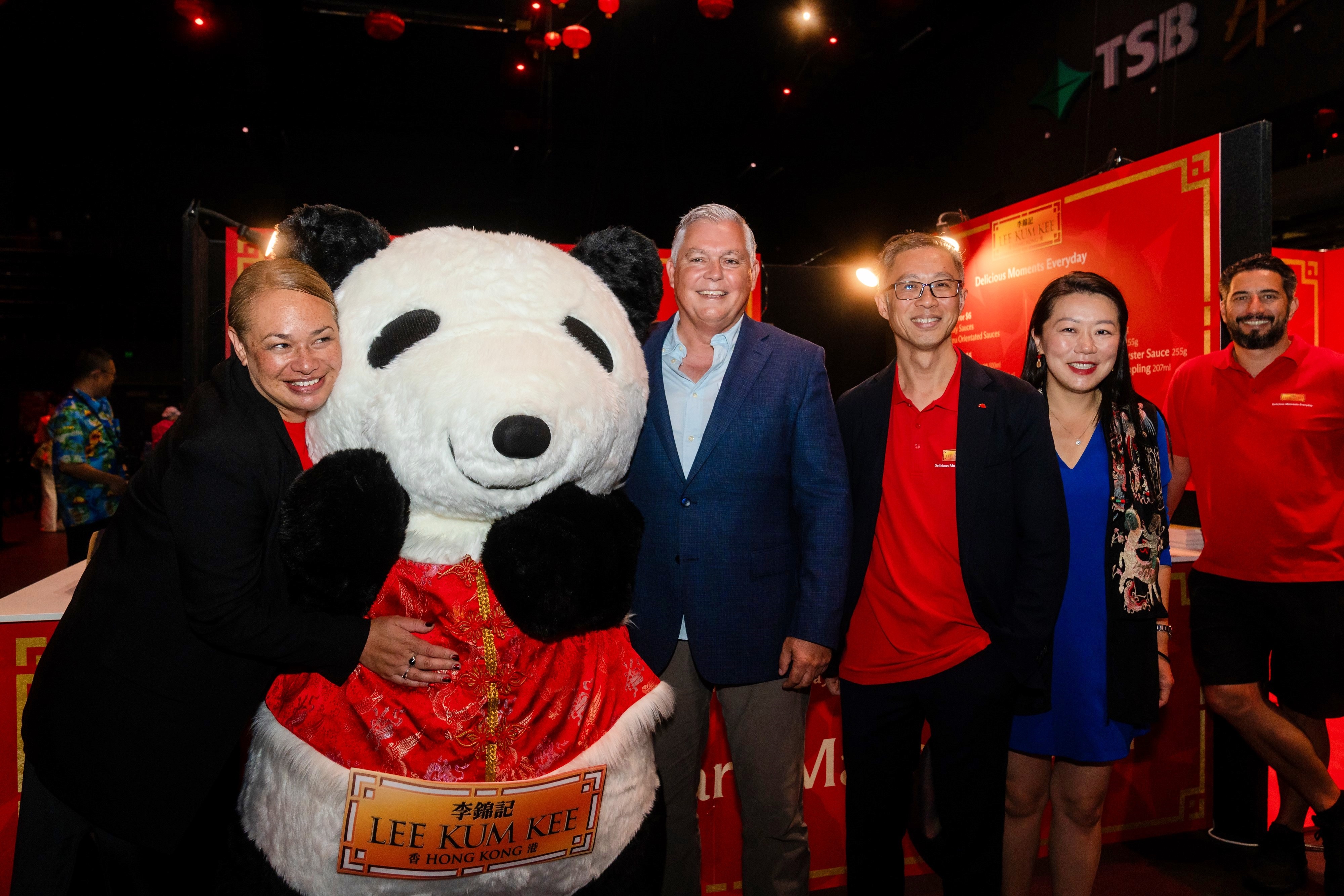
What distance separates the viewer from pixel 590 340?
4.34 feet

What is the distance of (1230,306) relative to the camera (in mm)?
2721

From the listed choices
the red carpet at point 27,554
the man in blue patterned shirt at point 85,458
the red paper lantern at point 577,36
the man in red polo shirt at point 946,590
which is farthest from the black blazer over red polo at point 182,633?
the red paper lantern at point 577,36

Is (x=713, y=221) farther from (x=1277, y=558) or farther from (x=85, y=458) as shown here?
(x=85, y=458)

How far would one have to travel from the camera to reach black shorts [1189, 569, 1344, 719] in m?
2.43

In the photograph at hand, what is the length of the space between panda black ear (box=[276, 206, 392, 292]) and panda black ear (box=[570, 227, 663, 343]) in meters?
0.39

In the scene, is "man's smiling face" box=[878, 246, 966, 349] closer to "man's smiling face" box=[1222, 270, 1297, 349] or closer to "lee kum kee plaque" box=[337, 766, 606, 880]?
"lee kum kee plaque" box=[337, 766, 606, 880]

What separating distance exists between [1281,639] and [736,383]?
6.70 ft

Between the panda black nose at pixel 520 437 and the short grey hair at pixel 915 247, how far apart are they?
3.59 ft

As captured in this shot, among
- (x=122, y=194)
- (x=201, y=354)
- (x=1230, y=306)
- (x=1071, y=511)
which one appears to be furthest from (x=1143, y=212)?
(x=122, y=194)

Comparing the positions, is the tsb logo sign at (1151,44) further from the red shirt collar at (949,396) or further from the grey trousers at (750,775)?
the grey trousers at (750,775)

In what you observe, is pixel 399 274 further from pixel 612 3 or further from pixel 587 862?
Answer: pixel 612 3

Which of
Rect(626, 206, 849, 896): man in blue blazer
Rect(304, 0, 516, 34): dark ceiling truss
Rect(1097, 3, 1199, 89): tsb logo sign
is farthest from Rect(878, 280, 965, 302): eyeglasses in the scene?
Rect(304, 0, 516, 34): dark ceiling truss

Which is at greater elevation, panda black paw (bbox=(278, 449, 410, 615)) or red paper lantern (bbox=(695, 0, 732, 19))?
red paper lantern (bbox=(695, 0, 732, 19))

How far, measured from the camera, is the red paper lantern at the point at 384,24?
6938 millimetres
